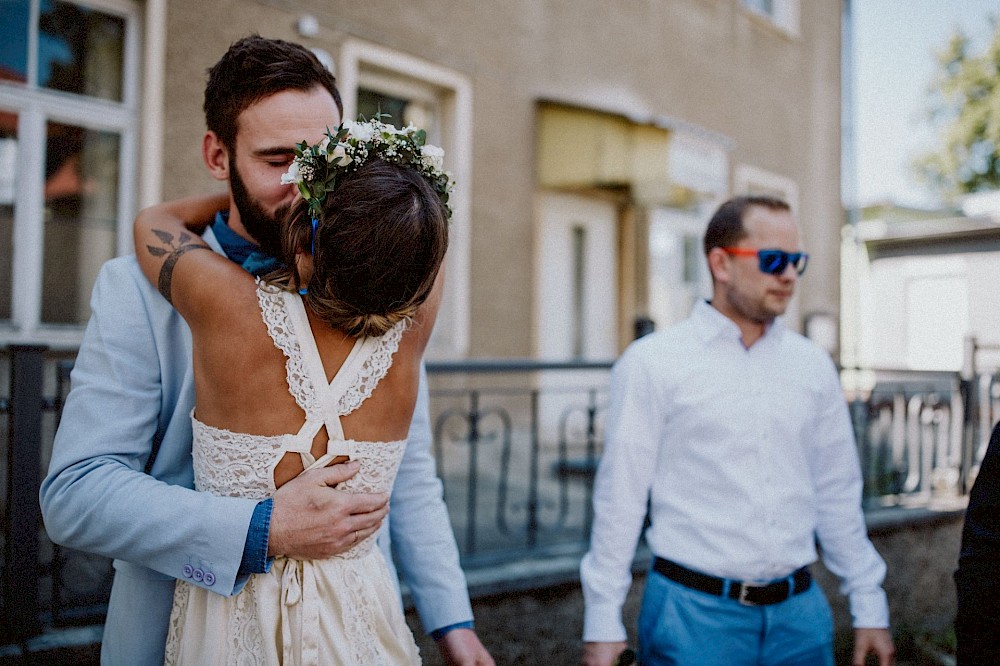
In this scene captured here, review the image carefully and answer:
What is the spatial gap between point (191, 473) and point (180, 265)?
17.5 inches

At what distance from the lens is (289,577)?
1.44m

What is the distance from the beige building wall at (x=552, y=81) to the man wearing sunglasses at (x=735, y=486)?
12.6ft

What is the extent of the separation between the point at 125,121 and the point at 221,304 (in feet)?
14.3

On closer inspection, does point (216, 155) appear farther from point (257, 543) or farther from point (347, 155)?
point (257, 543)

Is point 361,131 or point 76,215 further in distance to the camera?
point 76,215

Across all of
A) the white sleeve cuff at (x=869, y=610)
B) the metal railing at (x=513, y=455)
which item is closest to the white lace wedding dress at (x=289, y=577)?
the white sleeve cuff at (x=869, y=610)

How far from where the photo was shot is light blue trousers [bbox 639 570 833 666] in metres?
2.33

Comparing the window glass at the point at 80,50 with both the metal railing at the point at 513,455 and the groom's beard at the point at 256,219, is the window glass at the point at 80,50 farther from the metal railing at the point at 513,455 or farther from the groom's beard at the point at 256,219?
the groom's beard at the point at 256,219

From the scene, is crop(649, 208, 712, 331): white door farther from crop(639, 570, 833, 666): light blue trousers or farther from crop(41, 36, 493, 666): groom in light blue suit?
crop(41, 36, 493, 666): groom in light blue suit

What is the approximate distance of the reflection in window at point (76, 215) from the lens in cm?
489


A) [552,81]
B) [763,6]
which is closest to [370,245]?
[552,81]

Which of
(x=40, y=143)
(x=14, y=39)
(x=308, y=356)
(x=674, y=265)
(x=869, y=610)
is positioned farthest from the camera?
(x=674, y=265)

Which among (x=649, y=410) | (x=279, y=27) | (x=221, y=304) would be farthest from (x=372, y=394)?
(x=279, y=27)

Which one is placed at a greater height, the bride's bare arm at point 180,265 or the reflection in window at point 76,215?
the reflection in window at point 76,215
